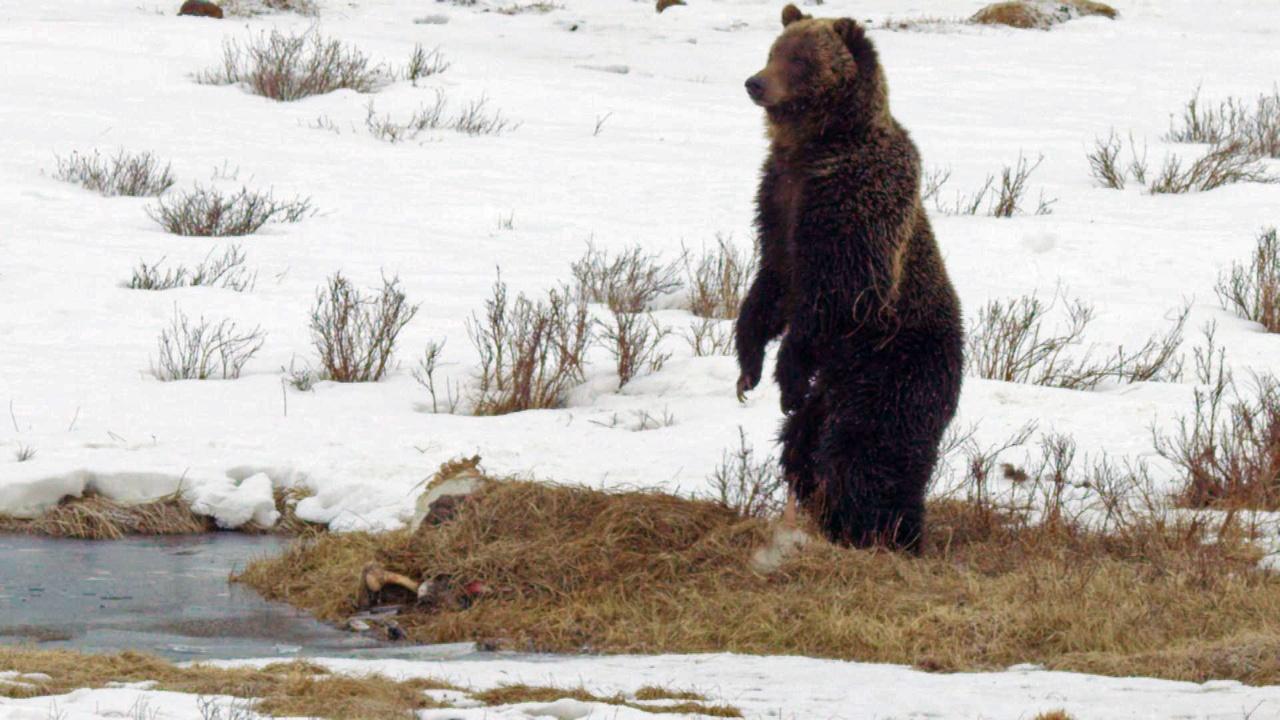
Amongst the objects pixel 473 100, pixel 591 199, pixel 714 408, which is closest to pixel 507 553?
pixel 714 408

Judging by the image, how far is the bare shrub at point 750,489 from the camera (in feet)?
22.8

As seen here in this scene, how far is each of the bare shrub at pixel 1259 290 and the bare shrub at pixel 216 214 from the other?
767 cm

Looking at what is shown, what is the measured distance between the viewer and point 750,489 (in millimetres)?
7805

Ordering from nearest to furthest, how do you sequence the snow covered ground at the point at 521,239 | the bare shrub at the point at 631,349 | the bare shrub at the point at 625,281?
1. the snow covered ground at the point at 521,239
2. the bare shrub at the point at 631,349
3. the bare shrub at the point at 625,281

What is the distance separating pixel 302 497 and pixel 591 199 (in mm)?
7488

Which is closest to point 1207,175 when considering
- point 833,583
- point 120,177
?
point 120,177

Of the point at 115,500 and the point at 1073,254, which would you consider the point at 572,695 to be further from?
the point at 1073,254

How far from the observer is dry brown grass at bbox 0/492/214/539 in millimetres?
7648

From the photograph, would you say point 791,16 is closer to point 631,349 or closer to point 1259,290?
point 631,349

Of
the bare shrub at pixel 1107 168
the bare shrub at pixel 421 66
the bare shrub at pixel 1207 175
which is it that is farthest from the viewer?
the bare shrub at pixel 421 66

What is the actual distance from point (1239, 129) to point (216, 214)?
11429mm

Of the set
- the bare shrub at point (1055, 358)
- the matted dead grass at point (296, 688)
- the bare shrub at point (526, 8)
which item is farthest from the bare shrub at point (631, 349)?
the bare shrub at point (526, 8)

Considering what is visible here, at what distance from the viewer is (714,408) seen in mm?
9688

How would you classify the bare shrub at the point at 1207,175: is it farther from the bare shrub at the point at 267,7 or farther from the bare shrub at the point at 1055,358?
the bare shrub at the point at 267,7
